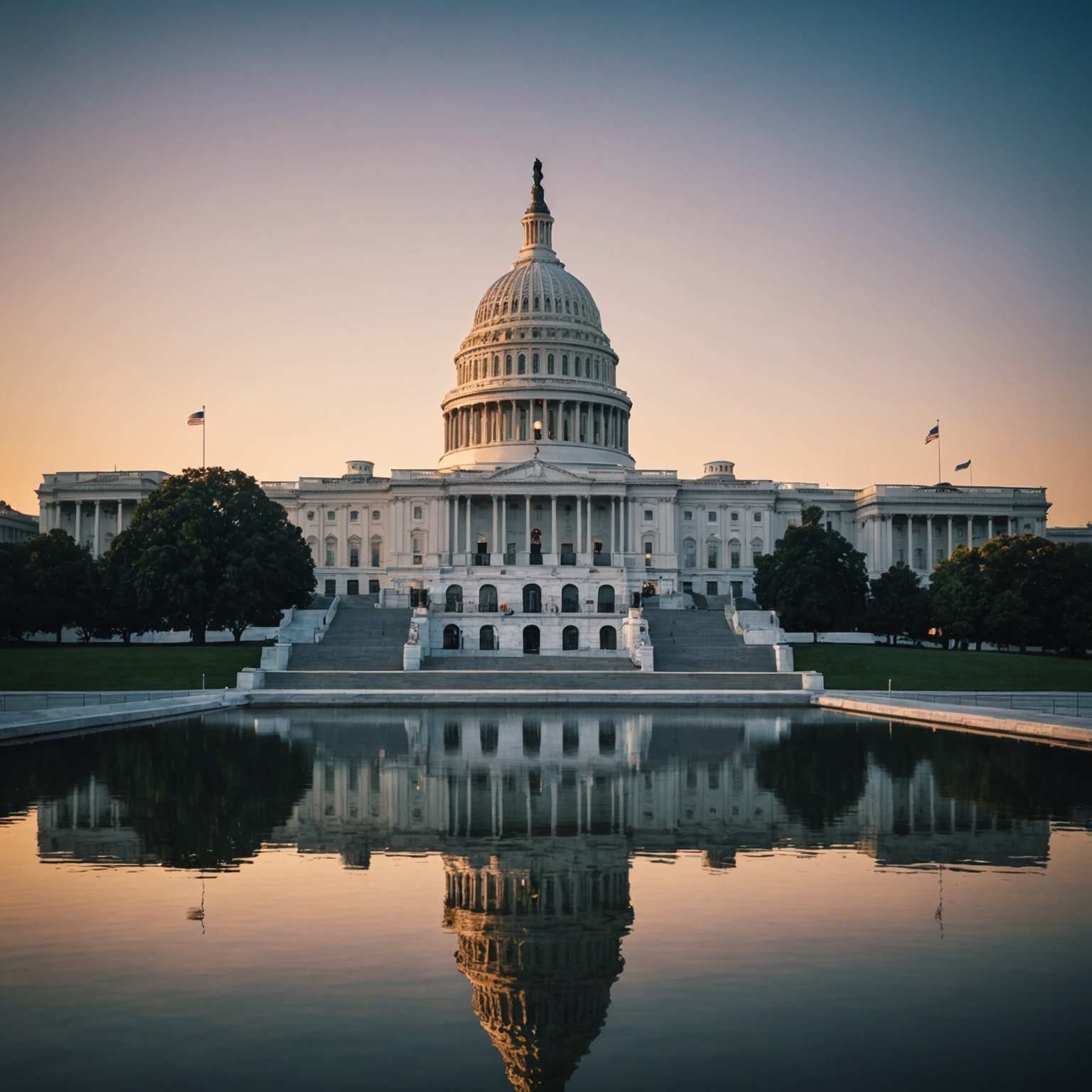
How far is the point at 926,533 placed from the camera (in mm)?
134375

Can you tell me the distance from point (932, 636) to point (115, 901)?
9792cm

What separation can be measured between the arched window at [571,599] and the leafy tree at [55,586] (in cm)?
3785

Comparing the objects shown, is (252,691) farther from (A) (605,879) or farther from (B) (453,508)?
(B) (453,508)

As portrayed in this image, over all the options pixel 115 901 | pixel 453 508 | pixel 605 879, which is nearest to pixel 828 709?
pixel 605 879

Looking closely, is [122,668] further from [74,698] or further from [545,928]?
[545,928]

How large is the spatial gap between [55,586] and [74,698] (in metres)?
39.0

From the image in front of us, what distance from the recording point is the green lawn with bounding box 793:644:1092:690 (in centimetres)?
6900

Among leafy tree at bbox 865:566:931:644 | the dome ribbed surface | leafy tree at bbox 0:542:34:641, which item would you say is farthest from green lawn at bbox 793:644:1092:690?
the dome ribbed surface

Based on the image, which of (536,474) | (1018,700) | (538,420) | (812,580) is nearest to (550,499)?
(536,474)

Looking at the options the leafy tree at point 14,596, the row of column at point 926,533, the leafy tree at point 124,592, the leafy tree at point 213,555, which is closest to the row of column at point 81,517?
the leafy tree at point 14,596

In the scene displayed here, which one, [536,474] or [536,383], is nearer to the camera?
[536,474]

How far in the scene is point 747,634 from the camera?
82.6 meters

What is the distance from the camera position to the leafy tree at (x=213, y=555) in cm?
8350

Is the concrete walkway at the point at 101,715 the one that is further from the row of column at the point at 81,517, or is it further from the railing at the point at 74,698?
the row of column at the point at 81,517
